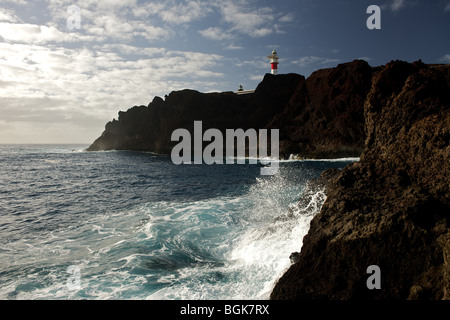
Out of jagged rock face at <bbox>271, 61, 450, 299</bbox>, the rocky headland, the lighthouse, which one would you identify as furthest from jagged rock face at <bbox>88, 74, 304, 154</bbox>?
jagged rock face at <bbox>271, 61, 450, 299</bbox>

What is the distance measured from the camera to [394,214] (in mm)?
4445

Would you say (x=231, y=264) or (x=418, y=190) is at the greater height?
(x=418, y=190)

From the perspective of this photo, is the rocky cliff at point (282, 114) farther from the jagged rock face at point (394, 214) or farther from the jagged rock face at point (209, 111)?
the jagged rock face at point (394, 214)

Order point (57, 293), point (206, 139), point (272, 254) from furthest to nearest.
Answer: point (206, 139), point (272, 254), point (57, 293)

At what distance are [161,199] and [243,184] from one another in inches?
287

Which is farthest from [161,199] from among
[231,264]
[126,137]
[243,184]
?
[126,137]

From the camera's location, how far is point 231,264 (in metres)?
7.95

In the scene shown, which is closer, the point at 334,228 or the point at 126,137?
the point at 334,228

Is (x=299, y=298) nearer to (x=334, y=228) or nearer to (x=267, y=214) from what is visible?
(x=334, y=228)

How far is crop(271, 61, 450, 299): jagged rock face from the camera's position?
4.07m

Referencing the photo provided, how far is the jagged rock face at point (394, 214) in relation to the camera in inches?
160

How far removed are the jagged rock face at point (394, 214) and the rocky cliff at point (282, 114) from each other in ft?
123

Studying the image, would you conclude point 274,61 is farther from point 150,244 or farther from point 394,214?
point 394,214

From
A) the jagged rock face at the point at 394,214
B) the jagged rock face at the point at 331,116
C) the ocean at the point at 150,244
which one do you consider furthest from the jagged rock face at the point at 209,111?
the jagged rock face at the point at 394,214
